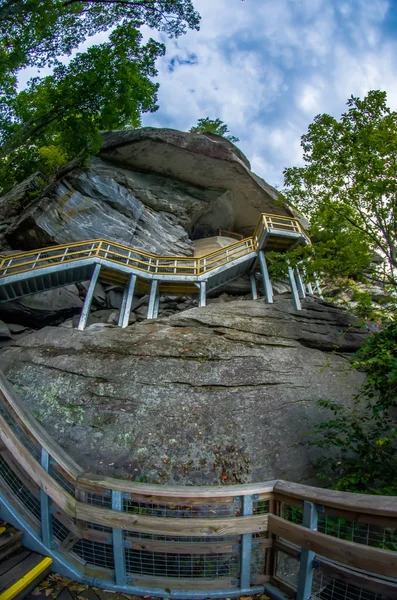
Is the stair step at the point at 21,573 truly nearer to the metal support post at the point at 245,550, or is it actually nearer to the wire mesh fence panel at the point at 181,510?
the wire mesh fence panel at the point at 181,510

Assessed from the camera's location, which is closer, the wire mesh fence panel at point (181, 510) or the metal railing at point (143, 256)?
the wire mesh fence panel at point (181, 510)

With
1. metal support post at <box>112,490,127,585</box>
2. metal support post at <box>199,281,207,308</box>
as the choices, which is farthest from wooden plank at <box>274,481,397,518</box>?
metal support post at <box>199,281,207,308</box>

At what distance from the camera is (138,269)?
13789 mm

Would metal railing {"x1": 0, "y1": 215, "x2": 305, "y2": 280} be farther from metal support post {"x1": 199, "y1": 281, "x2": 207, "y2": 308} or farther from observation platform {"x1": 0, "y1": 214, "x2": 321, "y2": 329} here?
metal support post {"x1": 199, "y1": 281, "x2": 207, "y2": 308}

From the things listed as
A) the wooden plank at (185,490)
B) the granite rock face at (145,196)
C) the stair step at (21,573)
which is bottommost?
the stair step at (21,573)

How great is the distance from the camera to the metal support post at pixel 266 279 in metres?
13.9

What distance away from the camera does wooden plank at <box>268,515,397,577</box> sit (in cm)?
197

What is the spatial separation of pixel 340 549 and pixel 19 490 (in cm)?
350

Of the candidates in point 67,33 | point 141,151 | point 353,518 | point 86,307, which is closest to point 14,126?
point 67,33

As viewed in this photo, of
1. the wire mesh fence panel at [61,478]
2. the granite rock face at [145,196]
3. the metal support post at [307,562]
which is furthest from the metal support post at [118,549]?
the granite rock face at [145,196]

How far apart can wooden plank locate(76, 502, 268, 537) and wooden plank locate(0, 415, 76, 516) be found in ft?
0.98

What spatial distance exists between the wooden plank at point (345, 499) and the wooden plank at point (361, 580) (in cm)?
45

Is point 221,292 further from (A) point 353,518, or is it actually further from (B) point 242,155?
(A) point 353,518

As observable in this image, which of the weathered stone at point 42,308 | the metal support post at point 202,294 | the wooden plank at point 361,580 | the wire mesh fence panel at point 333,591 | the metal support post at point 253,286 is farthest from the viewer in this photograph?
the metal support post at point 253,286
